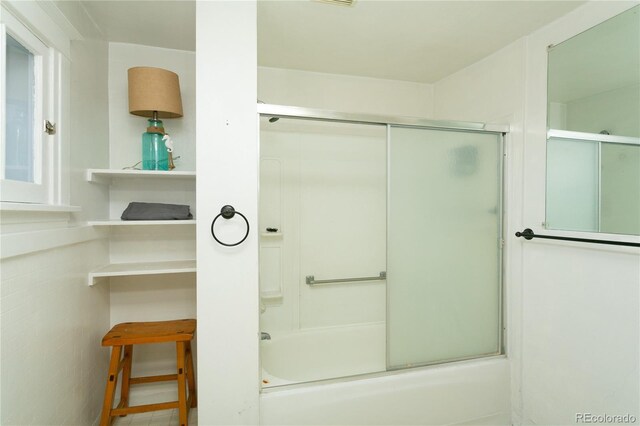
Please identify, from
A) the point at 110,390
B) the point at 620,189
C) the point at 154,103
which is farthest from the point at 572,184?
the point at 110,390

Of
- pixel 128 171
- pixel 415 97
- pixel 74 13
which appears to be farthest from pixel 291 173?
pixel 74 13

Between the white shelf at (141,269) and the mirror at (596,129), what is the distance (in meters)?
2.03

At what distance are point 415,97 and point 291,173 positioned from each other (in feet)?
4.09

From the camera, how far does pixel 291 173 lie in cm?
242

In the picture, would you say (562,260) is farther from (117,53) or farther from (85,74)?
Answer: (117,53)

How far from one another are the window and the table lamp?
43 centimetres

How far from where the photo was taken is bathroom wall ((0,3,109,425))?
3.72 ft

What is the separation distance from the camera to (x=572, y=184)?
1.67 metres

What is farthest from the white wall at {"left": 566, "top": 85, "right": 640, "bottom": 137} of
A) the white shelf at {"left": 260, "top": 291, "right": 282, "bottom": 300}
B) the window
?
the window

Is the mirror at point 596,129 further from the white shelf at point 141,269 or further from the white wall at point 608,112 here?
the white shelf at point 141,269

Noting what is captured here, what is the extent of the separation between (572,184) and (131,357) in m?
2.70

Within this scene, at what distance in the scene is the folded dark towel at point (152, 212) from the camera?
1861 mm

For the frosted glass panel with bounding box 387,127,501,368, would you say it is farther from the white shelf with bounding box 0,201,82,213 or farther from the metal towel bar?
the white shelf with bounding box 0,201,82,213

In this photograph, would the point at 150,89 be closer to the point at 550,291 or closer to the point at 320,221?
the point at 320,221
